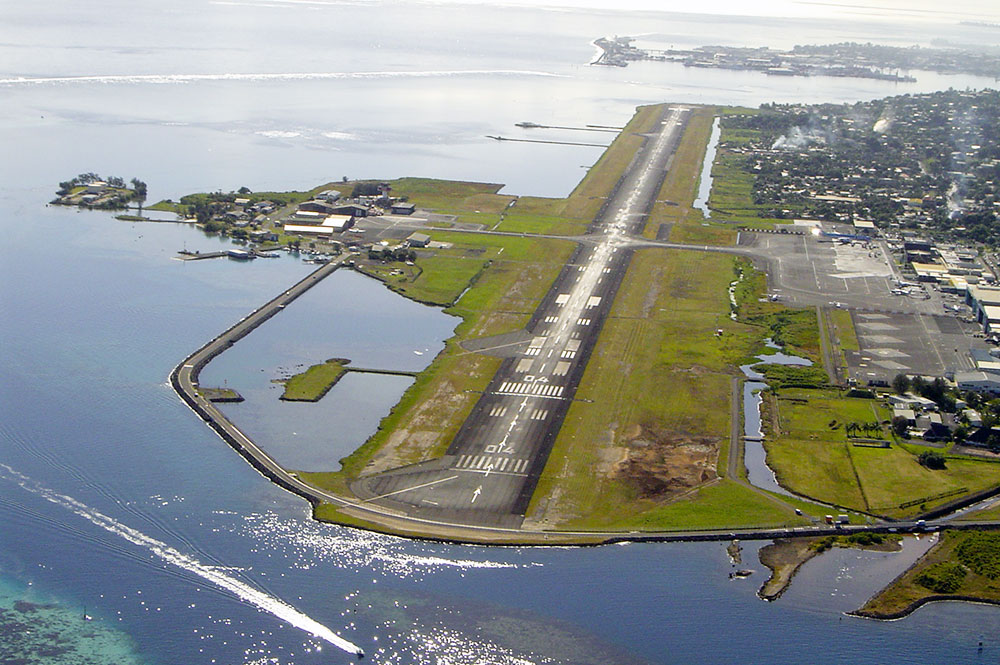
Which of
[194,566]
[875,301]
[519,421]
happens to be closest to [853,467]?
[519,421]

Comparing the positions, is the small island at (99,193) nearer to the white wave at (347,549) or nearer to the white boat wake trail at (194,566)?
the white boat wake trail at (194,566)

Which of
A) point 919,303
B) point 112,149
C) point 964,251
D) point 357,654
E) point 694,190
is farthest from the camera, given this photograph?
point 112,149

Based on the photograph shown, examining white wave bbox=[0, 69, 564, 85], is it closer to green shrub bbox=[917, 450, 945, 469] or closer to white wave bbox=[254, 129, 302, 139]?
white wave bbox=[254, 129, 302, 139]

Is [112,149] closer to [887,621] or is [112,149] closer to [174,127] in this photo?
[174,127]

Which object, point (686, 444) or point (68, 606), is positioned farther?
point (686, 444)

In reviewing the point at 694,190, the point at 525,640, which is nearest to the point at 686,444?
the point at 525,640

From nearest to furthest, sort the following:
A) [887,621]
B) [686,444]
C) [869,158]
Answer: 1. [887,621]
2. [686,444]
3. [869,158]

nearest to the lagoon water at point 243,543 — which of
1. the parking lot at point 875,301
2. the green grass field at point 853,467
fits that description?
the green grass field at point 853,467

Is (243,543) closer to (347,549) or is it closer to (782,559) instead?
(347,549)
